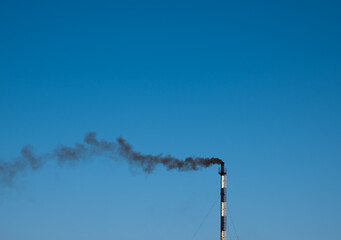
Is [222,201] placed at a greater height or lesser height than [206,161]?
lesser

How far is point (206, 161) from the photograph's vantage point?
223 feet

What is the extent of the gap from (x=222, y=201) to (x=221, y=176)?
9.24ft

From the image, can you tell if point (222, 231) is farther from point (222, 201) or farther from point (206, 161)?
point (206, 161)

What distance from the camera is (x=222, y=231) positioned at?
214 ft

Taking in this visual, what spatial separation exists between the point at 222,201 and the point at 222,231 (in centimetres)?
328

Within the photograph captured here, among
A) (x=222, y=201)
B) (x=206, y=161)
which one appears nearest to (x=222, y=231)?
(x=222, y=201)

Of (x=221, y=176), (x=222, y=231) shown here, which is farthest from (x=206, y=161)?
(x=222, y=231)

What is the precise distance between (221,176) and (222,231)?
6090mm

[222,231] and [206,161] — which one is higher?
[206,161]

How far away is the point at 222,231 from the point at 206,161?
8058 millimetres

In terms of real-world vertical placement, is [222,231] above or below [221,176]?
below

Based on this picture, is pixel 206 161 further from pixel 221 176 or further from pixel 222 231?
pixel 222 231
